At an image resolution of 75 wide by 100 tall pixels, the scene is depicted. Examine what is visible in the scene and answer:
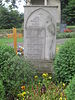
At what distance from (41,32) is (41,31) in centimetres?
3

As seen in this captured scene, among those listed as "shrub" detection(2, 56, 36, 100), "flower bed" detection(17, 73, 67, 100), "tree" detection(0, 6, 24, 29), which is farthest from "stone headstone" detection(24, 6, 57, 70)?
"tree" detection(0, 6, 24, 29)

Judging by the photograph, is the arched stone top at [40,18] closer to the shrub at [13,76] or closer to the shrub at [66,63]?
the shrub at [66,63]

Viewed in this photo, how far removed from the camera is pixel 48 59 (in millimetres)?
6160

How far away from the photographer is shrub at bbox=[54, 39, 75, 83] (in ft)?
16.0

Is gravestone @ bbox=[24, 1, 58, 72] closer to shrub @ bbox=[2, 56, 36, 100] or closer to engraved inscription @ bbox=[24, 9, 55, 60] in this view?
engraved inscription @ bbox=[24, 9, 55, 60]

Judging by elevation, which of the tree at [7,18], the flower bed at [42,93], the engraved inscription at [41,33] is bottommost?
the flower bed at [42,93]

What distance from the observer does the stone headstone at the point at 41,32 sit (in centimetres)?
601

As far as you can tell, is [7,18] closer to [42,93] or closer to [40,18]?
[40,18]

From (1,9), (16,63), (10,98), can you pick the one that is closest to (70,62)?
(16,63)

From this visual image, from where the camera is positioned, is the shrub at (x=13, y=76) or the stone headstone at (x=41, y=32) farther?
the stone headstone at (x=41, y=32)

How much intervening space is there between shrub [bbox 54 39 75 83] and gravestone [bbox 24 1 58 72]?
35.3 inches

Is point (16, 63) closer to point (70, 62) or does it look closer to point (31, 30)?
point (70, 62)

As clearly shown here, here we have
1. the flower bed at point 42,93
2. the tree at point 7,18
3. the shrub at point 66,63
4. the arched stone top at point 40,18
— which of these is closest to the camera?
the flower bed at point 42,93

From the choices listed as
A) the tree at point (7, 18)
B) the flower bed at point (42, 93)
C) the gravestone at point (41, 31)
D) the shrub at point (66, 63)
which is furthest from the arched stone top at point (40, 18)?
the tree at point (7, 18)
